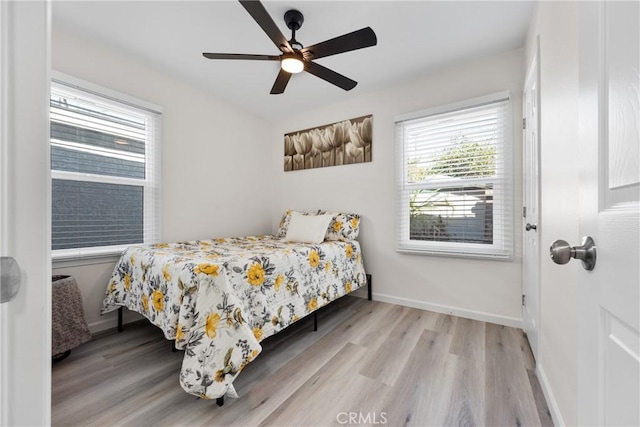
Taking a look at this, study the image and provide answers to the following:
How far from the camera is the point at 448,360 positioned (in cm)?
180

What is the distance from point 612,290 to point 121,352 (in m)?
2.58

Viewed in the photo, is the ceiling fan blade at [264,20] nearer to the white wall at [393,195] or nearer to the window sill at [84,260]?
the white wall at [393,195]

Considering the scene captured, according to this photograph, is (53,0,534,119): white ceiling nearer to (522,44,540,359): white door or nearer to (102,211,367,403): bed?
(522,44,540,359): white door

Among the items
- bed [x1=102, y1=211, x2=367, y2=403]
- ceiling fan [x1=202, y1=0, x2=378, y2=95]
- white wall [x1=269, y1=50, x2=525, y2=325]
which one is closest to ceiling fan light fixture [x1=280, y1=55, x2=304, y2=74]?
ceiling fan [x1=202, y1=0, x2=378, y2=95]

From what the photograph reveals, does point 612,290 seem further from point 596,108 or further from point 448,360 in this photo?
point 448,360

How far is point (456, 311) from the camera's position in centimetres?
256

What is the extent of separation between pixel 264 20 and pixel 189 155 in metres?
1.81

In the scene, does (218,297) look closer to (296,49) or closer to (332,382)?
(332,382)

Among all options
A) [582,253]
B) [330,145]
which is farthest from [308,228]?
[582,253]

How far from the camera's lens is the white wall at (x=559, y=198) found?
107 cm

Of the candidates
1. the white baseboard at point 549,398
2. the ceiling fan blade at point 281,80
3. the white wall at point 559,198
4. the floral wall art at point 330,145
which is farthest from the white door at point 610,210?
the floral wall art at point 330,145

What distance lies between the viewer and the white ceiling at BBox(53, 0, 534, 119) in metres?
1.85

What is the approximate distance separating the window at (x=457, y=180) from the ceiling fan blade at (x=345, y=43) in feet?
4.22

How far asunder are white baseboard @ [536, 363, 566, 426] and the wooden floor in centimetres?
4
